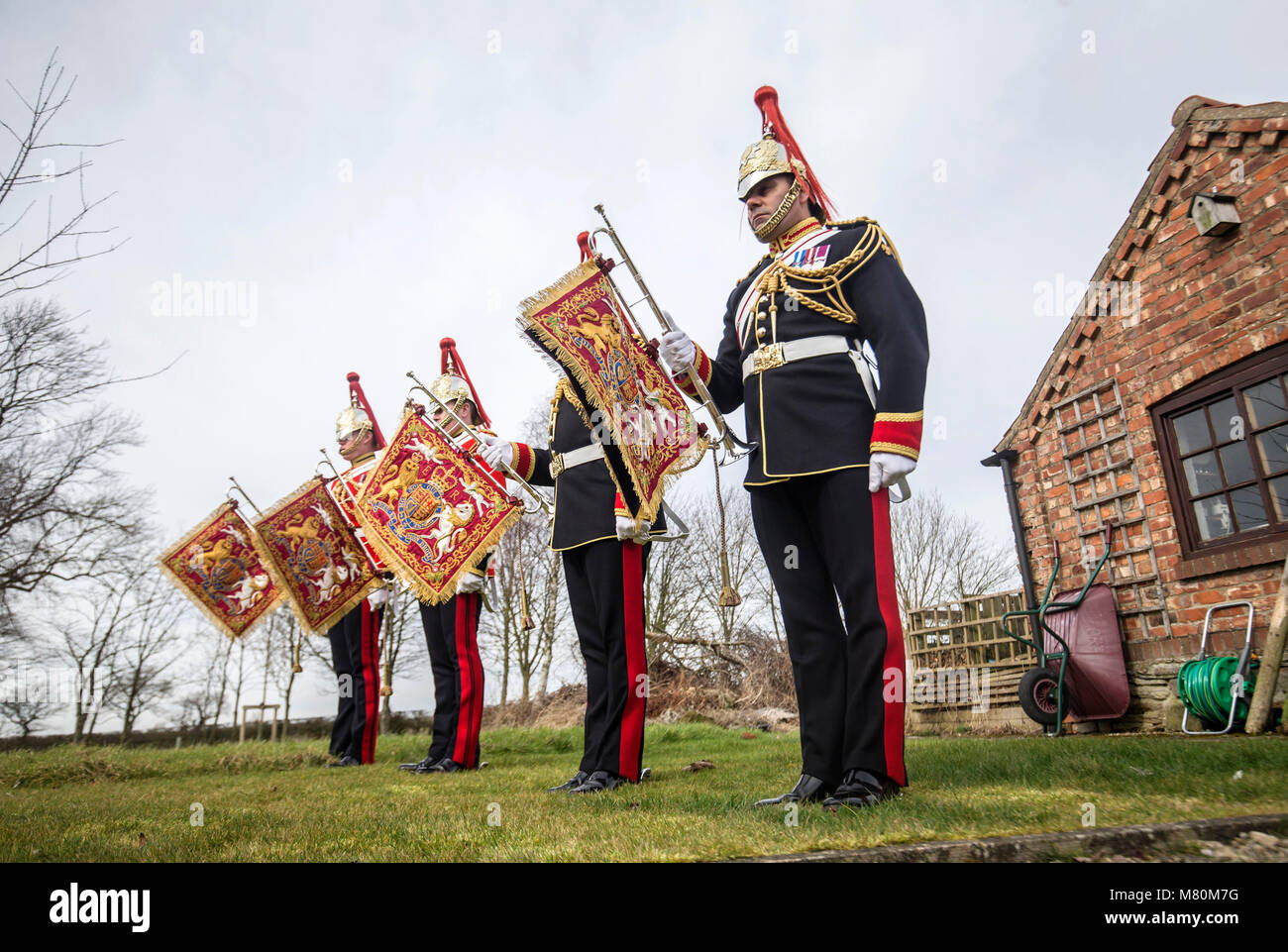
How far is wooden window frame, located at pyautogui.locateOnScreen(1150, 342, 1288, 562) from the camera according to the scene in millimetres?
6020

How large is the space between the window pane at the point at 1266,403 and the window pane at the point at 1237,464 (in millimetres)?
216

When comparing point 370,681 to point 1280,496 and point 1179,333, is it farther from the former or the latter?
point 1179,333

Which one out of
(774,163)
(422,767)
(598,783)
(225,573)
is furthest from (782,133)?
(225,573)

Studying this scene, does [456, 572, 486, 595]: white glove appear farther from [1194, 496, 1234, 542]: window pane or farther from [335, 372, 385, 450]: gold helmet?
[1194, 496, 1234, 542]: window pane

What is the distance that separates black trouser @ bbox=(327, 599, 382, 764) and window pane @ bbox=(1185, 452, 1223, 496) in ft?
22.9

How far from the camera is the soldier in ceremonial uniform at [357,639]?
6.76 meters

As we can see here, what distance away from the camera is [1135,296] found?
7.32 meters

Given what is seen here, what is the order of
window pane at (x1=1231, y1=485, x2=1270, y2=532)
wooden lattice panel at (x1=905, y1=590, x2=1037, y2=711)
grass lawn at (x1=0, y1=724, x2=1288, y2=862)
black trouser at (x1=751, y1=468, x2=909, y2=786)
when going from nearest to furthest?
grass lawn at (x1=0, y1=724, x2=1288, y2=862) < black trouser at (x1=751, y1=468, x2=909, y2=786) < window pane at (x1=1231, y1=485, x2=1270, y2=532) < wooden lattice panel at (x1=905, y1=590, x2=1037, y2=711)

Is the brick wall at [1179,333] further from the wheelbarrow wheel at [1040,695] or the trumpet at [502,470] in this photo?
the trumpet at [502,470]

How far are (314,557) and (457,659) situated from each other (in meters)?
1.65

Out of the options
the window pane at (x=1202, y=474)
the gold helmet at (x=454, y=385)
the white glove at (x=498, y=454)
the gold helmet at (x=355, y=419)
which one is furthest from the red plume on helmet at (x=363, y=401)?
the window pane at (x=1202, y=474)

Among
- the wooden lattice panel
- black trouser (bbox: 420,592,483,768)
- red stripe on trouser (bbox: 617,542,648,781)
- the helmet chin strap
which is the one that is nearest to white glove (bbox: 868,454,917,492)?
the helmet chin strap
